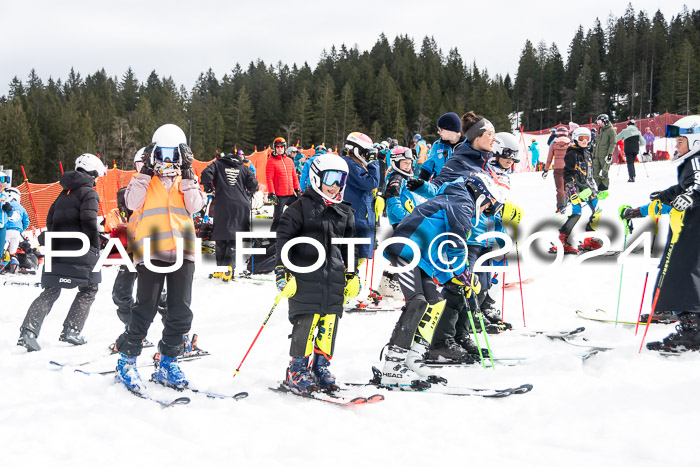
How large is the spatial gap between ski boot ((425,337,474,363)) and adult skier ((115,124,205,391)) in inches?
80.7

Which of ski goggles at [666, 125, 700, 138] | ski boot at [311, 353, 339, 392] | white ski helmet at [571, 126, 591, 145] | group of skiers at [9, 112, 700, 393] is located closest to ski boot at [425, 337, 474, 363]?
group of skiers at [9, 112, 700, 393]

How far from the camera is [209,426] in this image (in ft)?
10.7

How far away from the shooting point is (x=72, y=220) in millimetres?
5453

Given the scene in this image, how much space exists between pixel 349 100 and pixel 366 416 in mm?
71990

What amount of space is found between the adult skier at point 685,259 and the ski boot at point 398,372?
211cm

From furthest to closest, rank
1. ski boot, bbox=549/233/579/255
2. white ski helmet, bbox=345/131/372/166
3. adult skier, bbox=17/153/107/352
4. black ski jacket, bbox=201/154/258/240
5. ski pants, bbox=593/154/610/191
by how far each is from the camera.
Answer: ski pants, bbox=593/154/610/191 < ski boot, bbox=549/233/579/255 < black ski jacket, bbox=201/154/258/240 < white ski helmet, bbox=345/131/372/166 < adult skier, bbox=17/153/107/352

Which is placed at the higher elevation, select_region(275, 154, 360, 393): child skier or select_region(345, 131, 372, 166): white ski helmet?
select_region(345, 131, 372, 166): white ski helmet

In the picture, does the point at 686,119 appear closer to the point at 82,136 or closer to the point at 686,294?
the point at 686,294

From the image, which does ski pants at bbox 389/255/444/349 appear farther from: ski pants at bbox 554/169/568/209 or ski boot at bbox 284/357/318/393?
ski pants at bbox 554/169/568/209

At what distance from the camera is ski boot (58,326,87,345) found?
5.62 m

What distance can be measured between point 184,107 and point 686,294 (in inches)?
3291

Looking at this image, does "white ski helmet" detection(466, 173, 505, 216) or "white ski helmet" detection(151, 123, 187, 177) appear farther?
"white ski helmet" detection(466, 173, 505, 216)

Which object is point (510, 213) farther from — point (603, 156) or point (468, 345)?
point (603, 156)

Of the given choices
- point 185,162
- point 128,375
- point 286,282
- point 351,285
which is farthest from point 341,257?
point 128,375
